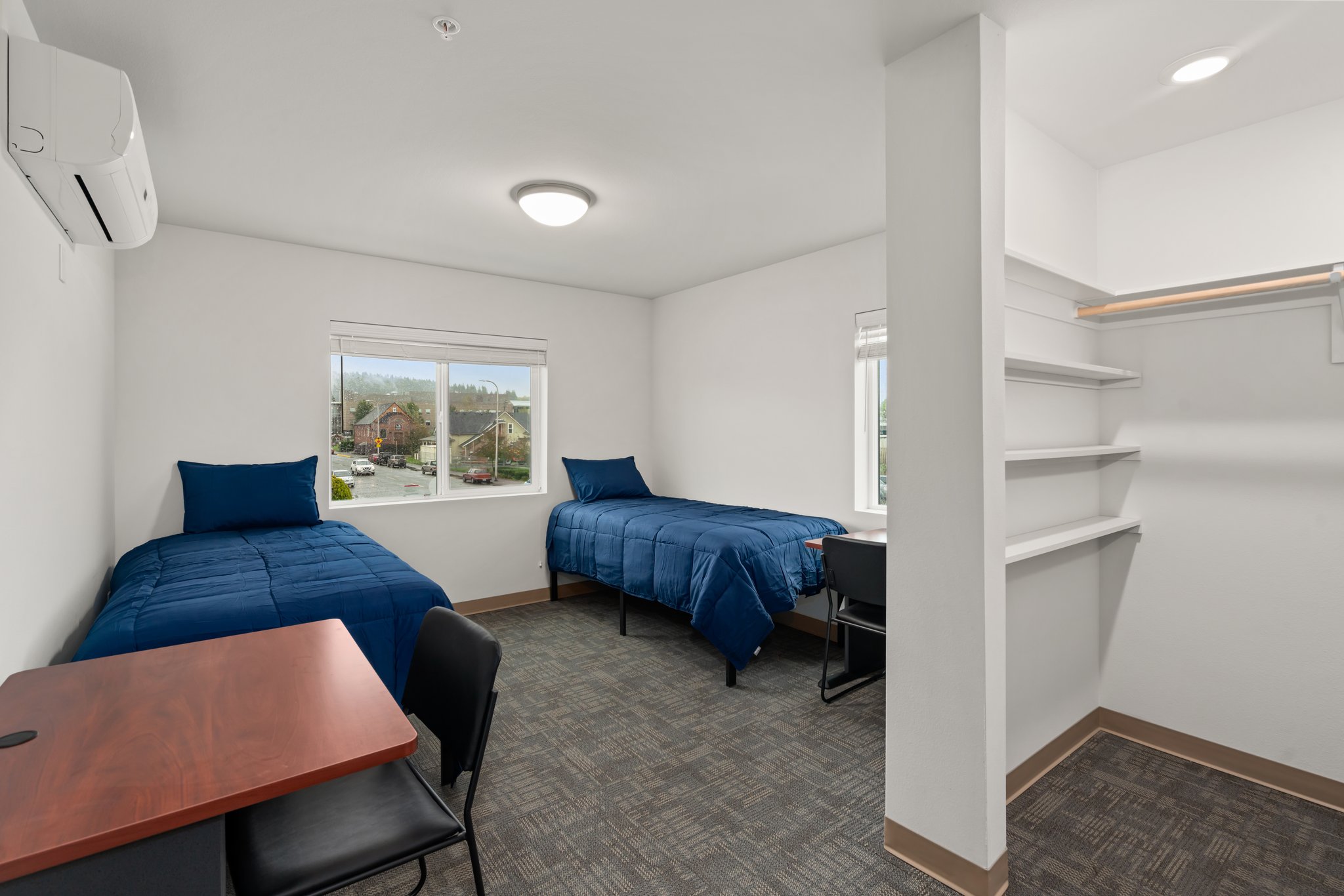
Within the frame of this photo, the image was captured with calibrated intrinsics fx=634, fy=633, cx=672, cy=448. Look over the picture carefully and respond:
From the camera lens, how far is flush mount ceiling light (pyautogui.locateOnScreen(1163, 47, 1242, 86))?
6.15 feet

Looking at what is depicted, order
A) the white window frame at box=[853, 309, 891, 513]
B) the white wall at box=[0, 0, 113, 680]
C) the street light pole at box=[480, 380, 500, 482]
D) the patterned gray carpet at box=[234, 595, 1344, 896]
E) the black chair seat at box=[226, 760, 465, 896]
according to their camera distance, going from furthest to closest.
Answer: the street light pole at box=[480, 380, 500, 482]
the white window frame at box=[853, 309, 891, 513]
the patterned gray carpet at box=[234, 595, 1344, 896]
the white wall at box=[0, 0, 113, 680]
the black chair seat at box=[226, 760, 465, 896]

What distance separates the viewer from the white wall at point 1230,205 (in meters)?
2.14

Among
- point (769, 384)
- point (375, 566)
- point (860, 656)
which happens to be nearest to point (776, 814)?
point (860, 656)

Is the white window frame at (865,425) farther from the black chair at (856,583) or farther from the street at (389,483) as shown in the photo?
the street at (389,483)

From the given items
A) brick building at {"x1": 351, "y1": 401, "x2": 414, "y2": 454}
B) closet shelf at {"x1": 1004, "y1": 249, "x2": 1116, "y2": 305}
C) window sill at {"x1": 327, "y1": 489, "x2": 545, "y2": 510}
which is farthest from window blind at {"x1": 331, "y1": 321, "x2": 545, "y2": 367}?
closet shelf at {"x1": 1004, "y1": 249, "x2": 1116, "y2": 305}

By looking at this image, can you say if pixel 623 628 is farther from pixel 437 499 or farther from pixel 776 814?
pixel 776 814

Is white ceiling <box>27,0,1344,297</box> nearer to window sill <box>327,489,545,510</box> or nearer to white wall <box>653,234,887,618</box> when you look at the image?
white wall <box>653,234,887,618</box>

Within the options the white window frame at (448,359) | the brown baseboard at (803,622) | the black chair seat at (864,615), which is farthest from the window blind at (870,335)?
the white window frame at (448,359)

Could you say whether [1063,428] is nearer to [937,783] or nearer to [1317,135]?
[1317,135]

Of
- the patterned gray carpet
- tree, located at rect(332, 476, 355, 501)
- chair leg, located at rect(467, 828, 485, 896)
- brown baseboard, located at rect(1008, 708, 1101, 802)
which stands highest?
tree, located at rect(332, 476, 355, 501)

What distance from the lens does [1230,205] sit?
235 centimetres

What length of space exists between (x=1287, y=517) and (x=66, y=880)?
3.36 m

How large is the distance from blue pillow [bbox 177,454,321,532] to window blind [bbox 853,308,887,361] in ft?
10.9

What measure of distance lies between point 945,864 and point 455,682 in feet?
4.86
